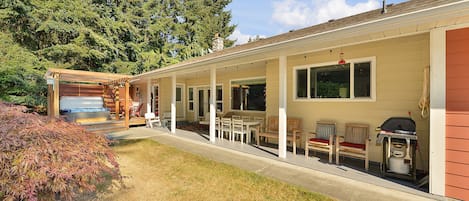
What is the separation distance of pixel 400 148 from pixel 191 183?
4.08 m

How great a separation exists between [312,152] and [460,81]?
3608 millimetres

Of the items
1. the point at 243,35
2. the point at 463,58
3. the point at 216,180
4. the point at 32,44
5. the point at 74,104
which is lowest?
the point at 216,180

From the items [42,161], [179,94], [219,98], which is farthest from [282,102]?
[179,94]

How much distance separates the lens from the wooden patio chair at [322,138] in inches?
207

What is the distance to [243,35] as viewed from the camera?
30609 millimetres

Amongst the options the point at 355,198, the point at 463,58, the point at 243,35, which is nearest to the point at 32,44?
the point at 355,198

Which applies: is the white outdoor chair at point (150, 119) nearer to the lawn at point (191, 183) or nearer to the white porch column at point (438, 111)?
the lawn at point (191, 183)

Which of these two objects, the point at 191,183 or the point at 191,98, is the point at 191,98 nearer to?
the point at 191,98

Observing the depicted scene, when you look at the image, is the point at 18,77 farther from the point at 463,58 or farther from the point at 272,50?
the point at 463,58

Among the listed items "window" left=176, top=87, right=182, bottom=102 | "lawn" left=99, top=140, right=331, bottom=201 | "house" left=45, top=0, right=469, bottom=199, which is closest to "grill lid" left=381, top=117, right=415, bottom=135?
"house" left=45, top=0, right=469, bottom=199

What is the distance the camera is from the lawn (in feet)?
12.0

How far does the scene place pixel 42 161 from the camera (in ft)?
7.04

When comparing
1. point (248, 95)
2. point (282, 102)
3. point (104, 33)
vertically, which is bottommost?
point (282, 102)

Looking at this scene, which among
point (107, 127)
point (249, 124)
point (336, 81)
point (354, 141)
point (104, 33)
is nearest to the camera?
point (354, 141)
